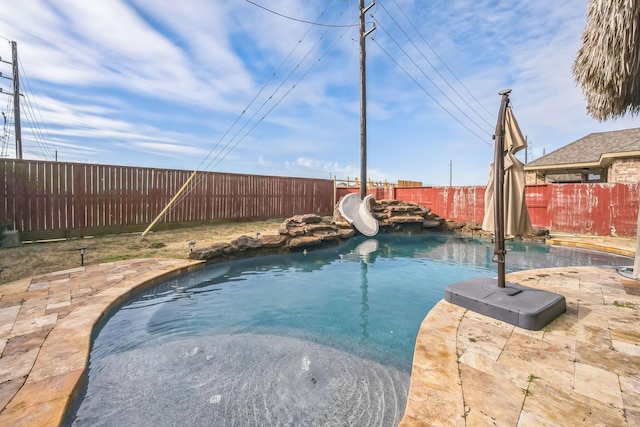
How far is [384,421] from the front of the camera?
1.80m

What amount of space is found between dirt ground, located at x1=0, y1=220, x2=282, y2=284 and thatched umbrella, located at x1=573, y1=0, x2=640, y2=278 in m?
7.30

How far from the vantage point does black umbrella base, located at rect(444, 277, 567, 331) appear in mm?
2320

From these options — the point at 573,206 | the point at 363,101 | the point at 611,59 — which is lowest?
the point at 573,206

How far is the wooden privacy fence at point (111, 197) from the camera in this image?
6.77m

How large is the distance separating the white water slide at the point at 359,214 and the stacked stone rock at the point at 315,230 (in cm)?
28

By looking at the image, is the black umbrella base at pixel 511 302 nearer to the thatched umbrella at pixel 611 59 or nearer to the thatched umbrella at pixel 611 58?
the thatched umbrella at pixel 611 59

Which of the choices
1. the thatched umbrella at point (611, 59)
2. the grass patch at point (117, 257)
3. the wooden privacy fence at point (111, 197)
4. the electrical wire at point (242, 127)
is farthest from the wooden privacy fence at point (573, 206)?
the grass patch at point (117, 257)

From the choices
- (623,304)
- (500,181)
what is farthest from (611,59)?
(623,304)

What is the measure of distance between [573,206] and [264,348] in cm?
1127

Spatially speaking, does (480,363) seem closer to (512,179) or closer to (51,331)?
(512,179)

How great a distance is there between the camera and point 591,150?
13.2m

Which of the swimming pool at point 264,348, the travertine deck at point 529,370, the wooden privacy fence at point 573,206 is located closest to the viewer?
the travertine deck at point 529,370

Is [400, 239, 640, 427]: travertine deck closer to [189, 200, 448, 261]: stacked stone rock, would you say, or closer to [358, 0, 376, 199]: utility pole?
[189, 200, 448, 261]: stacked stone rock

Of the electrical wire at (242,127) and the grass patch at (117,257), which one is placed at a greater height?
the electrical wire at (242,127)
